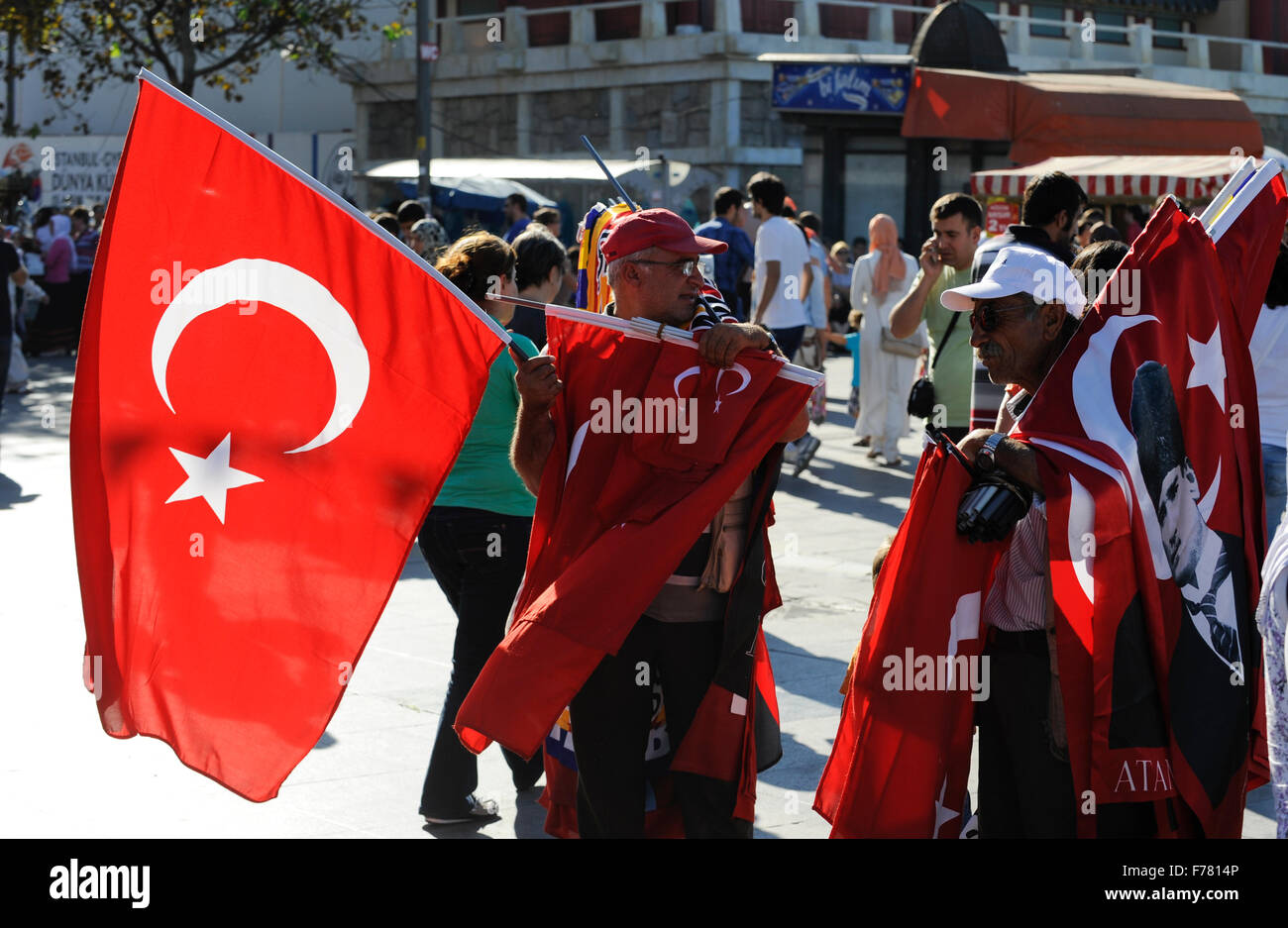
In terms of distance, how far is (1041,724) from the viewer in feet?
11.9

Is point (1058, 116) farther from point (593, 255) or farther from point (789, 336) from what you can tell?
point (593, 255)

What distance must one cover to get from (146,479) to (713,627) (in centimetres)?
140

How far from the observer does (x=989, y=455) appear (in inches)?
140

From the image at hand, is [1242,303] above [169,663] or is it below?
above

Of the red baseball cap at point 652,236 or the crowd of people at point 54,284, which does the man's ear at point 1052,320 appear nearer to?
the red baseball cap at point 652,236

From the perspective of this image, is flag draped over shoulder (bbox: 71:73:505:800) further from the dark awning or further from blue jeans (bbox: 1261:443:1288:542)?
the dark awning

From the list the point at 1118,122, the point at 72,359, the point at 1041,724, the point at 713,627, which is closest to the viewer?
the point at 1041,724

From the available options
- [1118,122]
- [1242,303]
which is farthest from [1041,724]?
[1118,122]

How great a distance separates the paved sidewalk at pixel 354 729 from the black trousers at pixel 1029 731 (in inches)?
60.7

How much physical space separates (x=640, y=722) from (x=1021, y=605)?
3.15 feet

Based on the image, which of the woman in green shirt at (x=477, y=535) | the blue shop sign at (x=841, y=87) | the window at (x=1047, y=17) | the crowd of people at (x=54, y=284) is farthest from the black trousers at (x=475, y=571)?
the window at (x=1047, y=17)

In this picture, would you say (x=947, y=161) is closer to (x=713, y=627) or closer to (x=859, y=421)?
(x=859, y=421)

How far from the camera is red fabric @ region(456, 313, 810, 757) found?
377 centimetres

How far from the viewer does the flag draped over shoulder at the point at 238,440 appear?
3988mm
